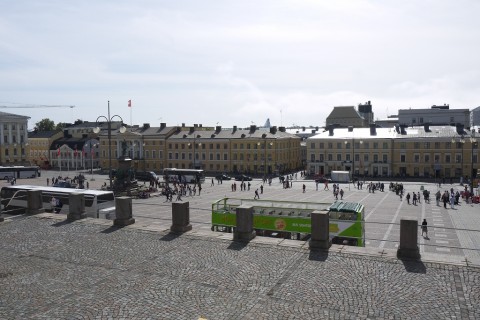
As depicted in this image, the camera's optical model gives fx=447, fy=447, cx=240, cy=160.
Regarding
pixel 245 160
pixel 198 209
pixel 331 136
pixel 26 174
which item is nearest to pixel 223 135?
pixel 245 160

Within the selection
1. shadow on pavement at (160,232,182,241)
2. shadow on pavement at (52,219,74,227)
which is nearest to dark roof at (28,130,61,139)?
shadow on pavement at (52,219,74,227)

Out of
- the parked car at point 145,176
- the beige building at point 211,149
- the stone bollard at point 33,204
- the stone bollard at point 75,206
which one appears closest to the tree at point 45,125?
the beige building at point 211,149

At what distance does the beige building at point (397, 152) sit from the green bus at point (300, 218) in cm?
5389

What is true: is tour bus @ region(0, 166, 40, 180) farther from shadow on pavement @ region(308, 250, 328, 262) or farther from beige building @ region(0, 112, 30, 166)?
shadow on pavement @ region(308, 250, 328, 262)

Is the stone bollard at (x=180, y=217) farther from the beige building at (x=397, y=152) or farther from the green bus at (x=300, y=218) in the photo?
the beige building at (x=397, y=152)

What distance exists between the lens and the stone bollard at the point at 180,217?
1989 centimetres

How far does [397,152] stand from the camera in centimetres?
8050

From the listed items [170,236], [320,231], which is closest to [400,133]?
[320,231]

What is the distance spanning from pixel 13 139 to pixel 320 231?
108 m

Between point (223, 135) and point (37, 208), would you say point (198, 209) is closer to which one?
point (37, 208)

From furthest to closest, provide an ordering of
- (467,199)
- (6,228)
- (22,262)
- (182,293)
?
1. (467,199)
2. (6,228)
3. (22,262)
4. (182,293)

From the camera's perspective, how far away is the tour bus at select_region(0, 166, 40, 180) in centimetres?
7719

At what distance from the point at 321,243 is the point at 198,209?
25108 mm

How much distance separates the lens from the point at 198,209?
134ft
